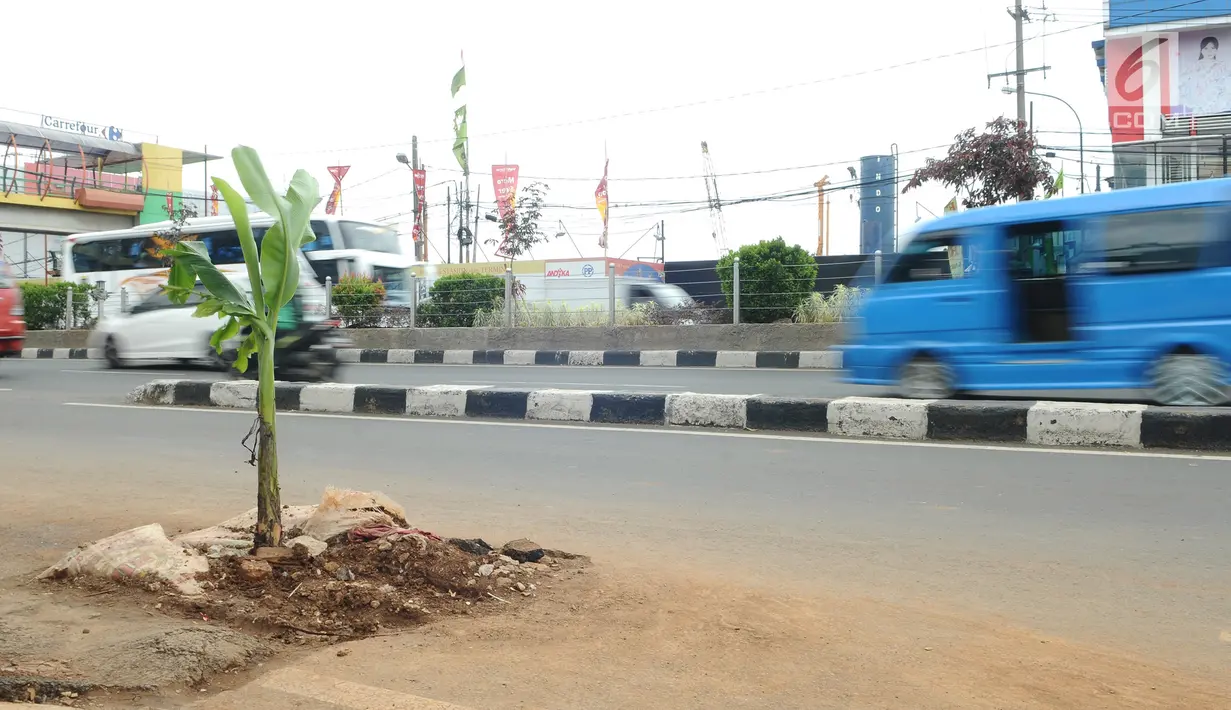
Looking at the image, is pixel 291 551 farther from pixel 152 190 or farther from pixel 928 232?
pixel 152 190

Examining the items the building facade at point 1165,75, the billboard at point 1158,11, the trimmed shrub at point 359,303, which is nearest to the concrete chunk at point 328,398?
the trimmed shrub at point 359,303

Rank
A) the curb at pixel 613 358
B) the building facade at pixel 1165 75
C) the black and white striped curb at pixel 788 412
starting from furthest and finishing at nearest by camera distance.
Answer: the building facade at pixel 1165 75 → the curb at pixel 613 358 → the black and white striped curb at pixel 788 412

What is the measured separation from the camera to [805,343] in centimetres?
1562

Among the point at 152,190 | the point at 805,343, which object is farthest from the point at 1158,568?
the point at 152,190

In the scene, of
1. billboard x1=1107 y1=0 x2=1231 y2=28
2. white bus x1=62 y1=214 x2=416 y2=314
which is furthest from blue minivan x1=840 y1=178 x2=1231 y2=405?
billboard x1=1107 y1=0 x2=1231 y2=28

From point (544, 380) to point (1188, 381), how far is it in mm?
6741

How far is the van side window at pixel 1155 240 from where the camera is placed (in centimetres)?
750

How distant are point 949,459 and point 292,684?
433cm

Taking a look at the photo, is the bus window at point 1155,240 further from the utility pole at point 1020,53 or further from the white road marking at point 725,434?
the utility pole at point 1020,53

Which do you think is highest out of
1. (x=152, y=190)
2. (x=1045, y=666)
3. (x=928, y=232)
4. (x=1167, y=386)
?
(x=152, y=190)

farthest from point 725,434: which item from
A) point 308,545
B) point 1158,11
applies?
point 1158,11

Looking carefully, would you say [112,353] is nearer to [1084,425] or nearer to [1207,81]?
[1084,425]

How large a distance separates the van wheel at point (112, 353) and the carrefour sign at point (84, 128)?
1059 inches

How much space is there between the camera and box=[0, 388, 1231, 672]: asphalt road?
3.38 meters
